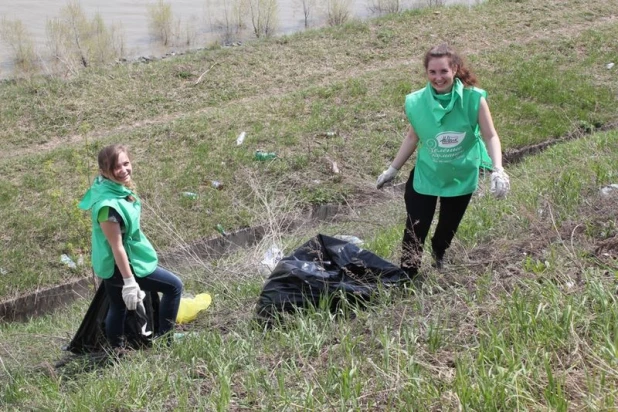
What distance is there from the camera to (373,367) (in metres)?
3.06

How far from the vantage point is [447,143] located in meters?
4.13

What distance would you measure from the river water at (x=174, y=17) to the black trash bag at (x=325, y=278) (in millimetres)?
11414

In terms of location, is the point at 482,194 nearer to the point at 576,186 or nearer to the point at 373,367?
the point at 576,186

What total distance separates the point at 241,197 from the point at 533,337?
20.3 ft

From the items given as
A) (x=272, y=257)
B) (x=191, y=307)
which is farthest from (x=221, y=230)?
(x=191, y=307)

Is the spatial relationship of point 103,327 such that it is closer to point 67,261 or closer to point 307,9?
point 67,261

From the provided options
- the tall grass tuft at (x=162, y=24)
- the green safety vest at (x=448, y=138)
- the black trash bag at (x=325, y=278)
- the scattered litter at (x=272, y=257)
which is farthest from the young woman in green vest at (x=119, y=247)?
the tall grass tuft at (x=162, y=24)

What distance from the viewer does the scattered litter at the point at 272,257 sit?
5543mm

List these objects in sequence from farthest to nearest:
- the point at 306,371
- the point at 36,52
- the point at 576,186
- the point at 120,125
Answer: the point at 36,52, the point at 120,125, the point at 576,186, the point at 306,371

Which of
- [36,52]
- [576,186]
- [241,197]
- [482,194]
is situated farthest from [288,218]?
[36,52]

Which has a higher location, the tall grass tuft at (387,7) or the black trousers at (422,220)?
the tall grass tuft at (387,7)

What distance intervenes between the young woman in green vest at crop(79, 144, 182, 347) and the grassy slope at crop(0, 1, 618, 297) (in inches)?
110

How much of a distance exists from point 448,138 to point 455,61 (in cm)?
42

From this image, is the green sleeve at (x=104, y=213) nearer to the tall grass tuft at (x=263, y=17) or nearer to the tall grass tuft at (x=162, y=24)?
the tall grass tuft at (x=263, y=17)
